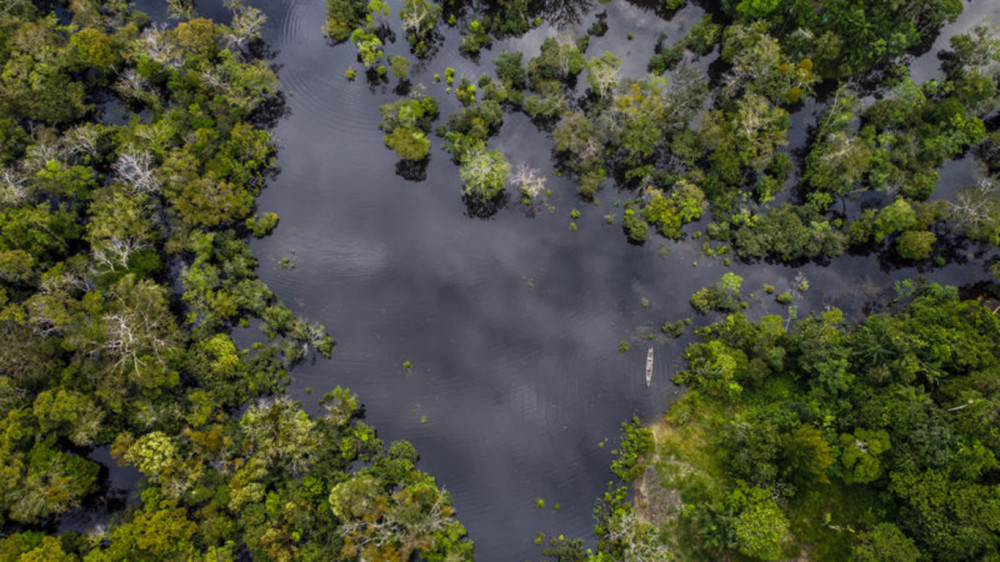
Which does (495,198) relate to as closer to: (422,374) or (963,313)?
(422,374)

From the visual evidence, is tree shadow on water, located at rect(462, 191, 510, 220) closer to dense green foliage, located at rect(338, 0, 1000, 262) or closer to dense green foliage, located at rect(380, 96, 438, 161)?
dense green foliage, located at rect(338, 0, 1000, 262)

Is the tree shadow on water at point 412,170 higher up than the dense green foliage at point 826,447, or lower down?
higher up

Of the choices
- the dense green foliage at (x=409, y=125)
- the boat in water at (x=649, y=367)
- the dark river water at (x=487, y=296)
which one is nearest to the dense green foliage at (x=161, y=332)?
the dark river water at (x=487, y=296)

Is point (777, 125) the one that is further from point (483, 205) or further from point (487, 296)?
point (487, 296)

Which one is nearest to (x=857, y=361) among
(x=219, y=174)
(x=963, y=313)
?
(x=963, y=313)

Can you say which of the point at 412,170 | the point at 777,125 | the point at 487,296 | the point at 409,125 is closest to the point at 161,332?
the point at 412,170

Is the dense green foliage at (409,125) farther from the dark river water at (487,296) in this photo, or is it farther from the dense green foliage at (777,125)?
the dense green foliage at (777,125)
